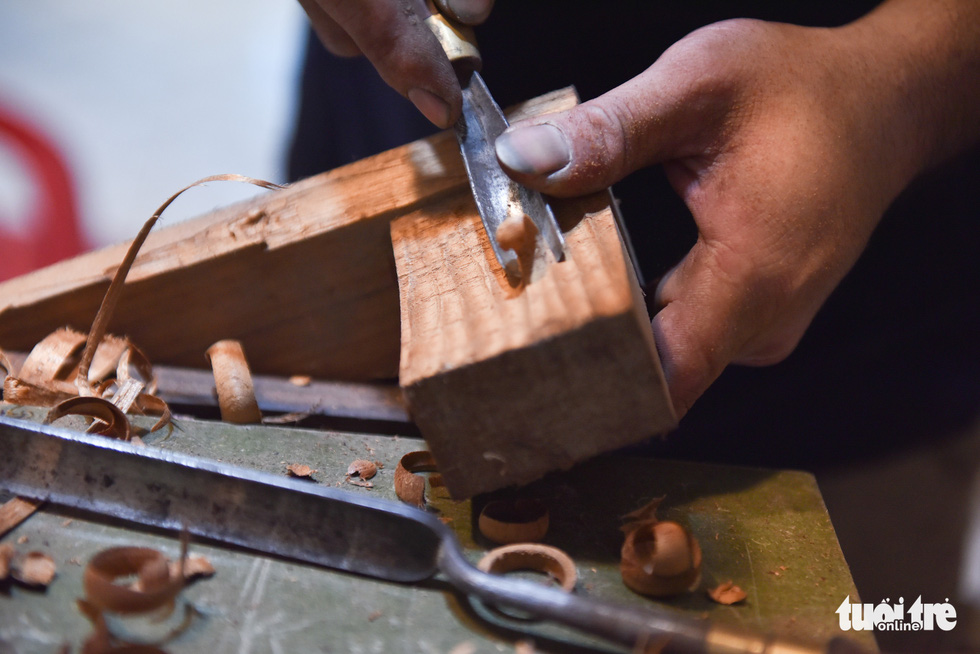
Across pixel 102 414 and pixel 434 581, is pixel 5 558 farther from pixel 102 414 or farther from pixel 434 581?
pixel 434 581

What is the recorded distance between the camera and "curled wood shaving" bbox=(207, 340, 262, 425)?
3.80 feet

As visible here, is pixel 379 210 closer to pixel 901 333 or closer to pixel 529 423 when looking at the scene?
Answer: pixel 529 423

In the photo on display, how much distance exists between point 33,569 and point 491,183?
2.64 feet

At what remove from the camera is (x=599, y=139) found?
0.95m

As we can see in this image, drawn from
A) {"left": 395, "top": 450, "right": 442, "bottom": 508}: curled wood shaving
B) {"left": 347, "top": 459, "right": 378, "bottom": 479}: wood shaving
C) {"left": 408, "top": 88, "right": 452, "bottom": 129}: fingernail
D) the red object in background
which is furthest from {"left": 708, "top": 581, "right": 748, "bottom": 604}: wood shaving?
the red object in background

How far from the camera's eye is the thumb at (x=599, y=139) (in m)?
0.90

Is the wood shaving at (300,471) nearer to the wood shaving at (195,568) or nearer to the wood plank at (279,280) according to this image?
the wood shaving at (195,568)

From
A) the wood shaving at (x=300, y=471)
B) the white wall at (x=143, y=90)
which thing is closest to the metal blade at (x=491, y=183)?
the wood shaving at (x=300, y=471)

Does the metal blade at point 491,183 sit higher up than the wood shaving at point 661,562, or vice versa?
the metal blade at point 491,183

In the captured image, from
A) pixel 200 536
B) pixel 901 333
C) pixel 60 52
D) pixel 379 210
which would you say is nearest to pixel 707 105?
pixel 379 210

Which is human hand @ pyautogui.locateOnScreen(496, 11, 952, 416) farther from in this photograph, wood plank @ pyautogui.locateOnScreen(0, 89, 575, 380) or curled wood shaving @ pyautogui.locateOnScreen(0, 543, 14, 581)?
curled wood shaving @ pyautogui.locateOnScreen(0, 543, 14, 581)

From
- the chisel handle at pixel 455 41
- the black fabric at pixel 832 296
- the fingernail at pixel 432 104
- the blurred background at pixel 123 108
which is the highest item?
the blurred background at pixel 123 108

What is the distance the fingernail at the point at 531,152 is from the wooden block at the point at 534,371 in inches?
4.9

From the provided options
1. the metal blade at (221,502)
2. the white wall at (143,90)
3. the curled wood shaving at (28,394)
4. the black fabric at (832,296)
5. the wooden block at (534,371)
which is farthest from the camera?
the white wall at (143,90)
